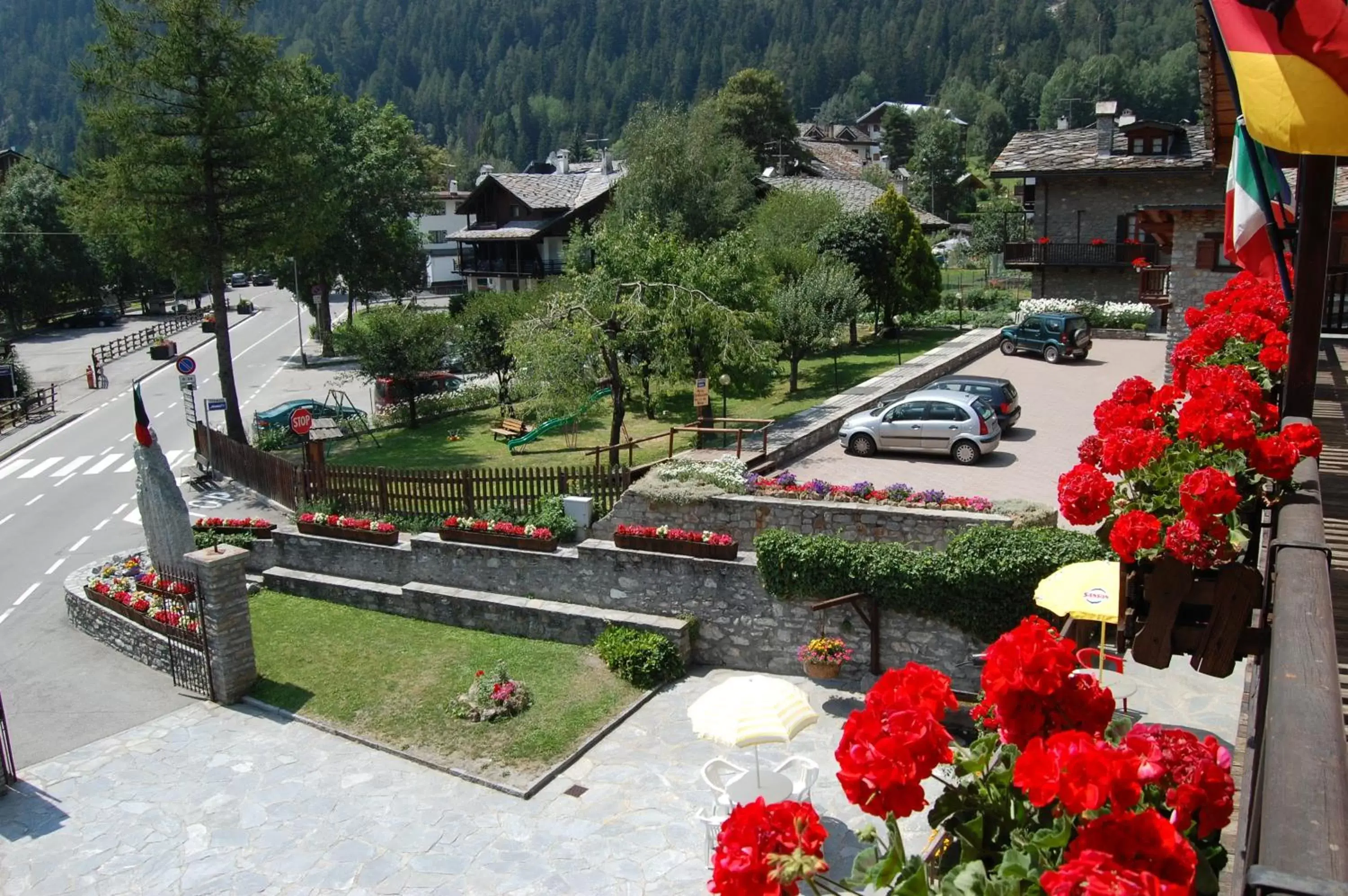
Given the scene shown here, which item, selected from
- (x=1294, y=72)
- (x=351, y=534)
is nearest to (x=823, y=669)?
(x=351, y=534)

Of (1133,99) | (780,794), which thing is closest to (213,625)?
(780,794)

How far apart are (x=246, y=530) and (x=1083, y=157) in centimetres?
3348

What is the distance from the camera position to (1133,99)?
14950 centimetres

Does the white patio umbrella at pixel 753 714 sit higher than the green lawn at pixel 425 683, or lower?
higher

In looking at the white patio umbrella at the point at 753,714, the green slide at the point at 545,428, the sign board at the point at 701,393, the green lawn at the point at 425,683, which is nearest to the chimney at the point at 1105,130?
the green slide at the point at 545,428

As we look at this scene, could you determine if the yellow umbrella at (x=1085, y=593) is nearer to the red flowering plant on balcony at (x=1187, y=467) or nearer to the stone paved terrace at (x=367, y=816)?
the stone paved terrace at (x=367, y=816)

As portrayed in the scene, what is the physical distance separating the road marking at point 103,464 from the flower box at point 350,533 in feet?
42.1

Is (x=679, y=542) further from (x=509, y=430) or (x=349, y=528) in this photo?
(x=509, y=430)

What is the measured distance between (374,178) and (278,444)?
23.0 meters

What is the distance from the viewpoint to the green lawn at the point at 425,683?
1355cm

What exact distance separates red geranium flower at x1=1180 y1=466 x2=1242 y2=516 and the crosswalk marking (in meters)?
31.4

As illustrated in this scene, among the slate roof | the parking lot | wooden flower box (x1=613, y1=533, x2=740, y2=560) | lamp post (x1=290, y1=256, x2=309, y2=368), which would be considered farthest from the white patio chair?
lamp post (x1=290, y1=256, x2=309, y2=368)

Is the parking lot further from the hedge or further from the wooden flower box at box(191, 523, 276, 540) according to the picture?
the wooden flower box at box(191, 523, 276, 540)

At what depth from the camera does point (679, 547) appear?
16172mm
